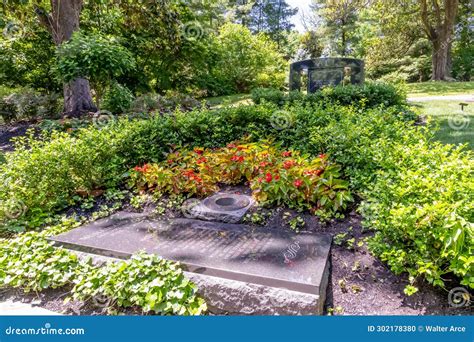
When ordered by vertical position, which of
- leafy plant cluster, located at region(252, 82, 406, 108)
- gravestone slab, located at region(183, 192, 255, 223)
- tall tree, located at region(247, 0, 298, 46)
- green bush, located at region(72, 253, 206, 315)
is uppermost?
tall tree, located at region(247, 0, 298, 46)

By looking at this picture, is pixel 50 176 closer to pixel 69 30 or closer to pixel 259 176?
pixel 259 176

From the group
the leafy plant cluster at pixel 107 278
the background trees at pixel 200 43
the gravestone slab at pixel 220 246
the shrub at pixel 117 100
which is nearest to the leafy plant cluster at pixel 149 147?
the gravestone slab at pixel 220 246

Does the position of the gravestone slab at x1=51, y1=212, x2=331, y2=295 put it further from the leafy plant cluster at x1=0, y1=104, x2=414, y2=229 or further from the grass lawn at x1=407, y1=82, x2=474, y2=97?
the grass lawn at x1=407, y1=82, x2=474, y2=97

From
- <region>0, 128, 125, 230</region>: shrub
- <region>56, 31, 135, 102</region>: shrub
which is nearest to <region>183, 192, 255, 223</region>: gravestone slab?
<region>0, 128, 125, 230</region>: shrub

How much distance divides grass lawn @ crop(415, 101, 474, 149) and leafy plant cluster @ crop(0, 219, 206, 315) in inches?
147

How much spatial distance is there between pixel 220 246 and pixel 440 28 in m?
23.1

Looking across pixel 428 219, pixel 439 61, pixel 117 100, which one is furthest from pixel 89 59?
pixel 439 61

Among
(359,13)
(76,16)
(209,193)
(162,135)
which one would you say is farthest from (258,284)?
(359,13)

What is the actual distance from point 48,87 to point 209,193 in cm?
1438

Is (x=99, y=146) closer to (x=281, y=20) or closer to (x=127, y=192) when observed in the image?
(x=127, y=192)

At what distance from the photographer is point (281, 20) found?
3609 cm

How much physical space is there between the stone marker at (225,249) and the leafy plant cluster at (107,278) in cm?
15

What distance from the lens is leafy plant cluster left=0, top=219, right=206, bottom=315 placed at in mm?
2297

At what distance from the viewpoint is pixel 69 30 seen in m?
9.25
